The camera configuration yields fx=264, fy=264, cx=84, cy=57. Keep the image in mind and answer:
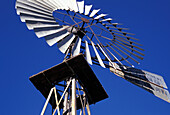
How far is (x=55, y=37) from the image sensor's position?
13219 millimetres

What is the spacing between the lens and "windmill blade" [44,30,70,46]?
502 inches

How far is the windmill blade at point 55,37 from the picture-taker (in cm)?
1274

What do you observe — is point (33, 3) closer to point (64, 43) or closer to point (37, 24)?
point (37, 24)

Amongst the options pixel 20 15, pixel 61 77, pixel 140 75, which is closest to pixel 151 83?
pixel 140 75

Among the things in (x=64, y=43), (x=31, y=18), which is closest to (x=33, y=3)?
(x=31, y=18)

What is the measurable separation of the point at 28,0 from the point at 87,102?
6674mm

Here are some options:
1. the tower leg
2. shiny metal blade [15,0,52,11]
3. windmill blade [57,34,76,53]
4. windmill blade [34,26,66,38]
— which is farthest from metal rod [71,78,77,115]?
shiny metal blade [15,0,52,11]

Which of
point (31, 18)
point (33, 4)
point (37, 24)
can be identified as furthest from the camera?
point (33, 4)

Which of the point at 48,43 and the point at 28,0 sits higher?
the point at 28,0

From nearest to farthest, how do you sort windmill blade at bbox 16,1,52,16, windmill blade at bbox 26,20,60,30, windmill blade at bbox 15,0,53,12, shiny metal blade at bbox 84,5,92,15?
windmill blade at bbox 26,20,60,30, windmill blade at bbox 16,1,52,16, windmill blade at bbox 15,0,53,12, shiny metal blade at bbox 84,5,92,15

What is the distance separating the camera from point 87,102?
13.3 meters

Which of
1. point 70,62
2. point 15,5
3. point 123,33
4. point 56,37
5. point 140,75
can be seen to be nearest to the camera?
point 70,62

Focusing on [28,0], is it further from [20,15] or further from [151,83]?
[151,83]

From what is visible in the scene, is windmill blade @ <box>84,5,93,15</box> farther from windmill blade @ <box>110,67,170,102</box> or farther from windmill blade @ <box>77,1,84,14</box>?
windmill blade @ <box>110,67,170,102</box>
